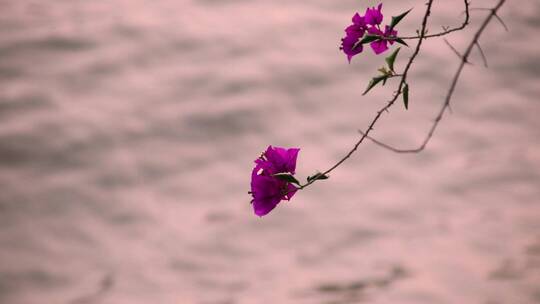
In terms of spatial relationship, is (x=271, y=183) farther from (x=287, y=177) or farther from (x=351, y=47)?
Result: (x=351, y=47)

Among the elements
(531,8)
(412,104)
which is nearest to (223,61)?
(412,104)

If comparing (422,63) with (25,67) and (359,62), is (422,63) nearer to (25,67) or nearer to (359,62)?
(359,62)

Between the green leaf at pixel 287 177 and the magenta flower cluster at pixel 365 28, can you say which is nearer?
the green leaf at pixel 287 177

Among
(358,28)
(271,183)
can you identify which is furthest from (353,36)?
(271,183)

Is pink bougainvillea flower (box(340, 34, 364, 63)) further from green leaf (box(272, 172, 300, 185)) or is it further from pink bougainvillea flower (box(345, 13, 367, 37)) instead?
green leaf (box(272, 172, 300, 185))

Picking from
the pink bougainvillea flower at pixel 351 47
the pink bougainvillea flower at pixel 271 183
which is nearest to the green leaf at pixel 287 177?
the pink bougainvillea flower at pixel 271 183

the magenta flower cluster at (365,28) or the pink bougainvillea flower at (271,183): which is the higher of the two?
the magenta flower cluster at (365,28)

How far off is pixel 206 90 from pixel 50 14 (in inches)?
28.8

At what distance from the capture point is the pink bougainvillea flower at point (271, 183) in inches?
37.8

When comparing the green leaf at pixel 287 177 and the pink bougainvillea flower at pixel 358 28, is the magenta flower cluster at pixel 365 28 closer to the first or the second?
the pink bougainvillea flower at pixel 358 28

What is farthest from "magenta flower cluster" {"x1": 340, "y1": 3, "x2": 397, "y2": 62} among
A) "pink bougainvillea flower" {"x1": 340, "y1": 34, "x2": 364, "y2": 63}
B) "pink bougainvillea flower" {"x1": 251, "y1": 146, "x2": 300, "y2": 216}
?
"pink bougainvillea flower" {"x1": 251, "y1": 146, "x2": 300, "y2": 216}

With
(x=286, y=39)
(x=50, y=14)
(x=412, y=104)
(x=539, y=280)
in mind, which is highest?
(x=50, y=14)

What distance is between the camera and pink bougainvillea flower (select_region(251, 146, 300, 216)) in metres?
0.96

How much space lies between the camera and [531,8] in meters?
2.95
